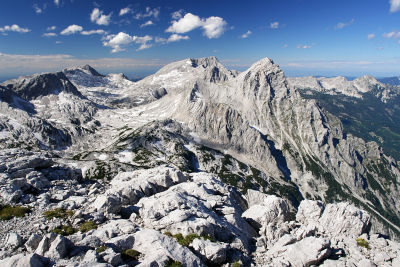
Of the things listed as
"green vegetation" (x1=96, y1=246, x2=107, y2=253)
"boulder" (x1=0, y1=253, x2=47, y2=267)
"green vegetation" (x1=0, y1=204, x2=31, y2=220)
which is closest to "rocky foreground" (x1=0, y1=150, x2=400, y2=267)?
"boulder" (x1=0, y1=253, x2=47, y2=267)

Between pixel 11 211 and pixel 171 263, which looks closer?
pixel 171 263

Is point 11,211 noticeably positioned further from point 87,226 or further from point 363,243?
point 363,243

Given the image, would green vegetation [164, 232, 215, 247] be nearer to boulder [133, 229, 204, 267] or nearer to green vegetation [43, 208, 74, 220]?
boulder [133, 229, 204, 267]

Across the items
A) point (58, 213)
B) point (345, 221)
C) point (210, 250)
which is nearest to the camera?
point (210, 250)

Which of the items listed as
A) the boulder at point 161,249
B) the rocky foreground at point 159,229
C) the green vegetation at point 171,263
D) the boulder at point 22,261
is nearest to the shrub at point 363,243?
the rocky foreground at point 159,229

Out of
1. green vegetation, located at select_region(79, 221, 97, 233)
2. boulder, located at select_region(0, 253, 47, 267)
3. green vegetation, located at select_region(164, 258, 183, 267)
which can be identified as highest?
boulder, located at select_region(0, 253, 47, 267)

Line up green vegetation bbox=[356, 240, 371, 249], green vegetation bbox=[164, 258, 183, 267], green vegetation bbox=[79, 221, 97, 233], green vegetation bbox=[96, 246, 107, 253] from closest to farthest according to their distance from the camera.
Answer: green vegetation bbox=[164, 258, 183, 267], green vegetation bbox=[96, 246, 107, 253], green vegetation bbox=[79, 221, 97, 233], green vegetation bbox=[356, 240, 371, 249]

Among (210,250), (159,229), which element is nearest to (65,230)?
(159,229)
